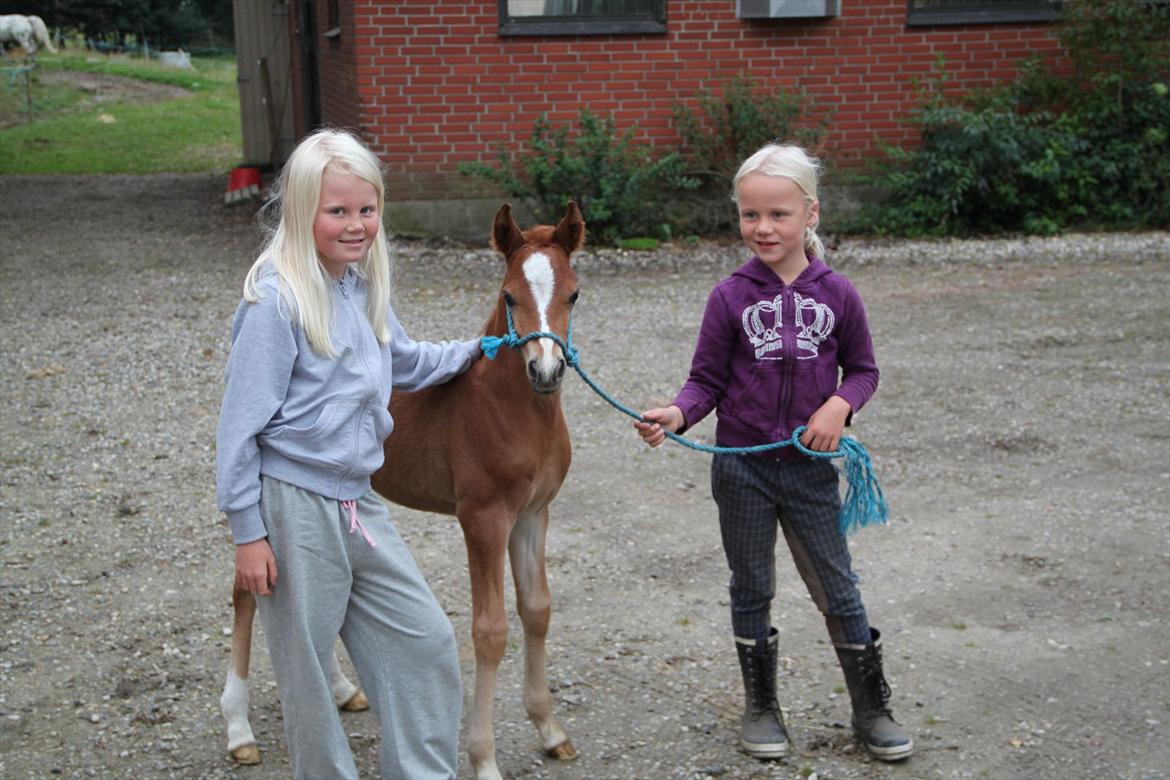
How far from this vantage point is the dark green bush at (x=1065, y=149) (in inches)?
481

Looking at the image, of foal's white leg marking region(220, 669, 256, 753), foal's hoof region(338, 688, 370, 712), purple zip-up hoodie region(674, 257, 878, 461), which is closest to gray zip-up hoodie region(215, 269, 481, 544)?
purple zip-up hoodie region(674, 257, 878, 461)

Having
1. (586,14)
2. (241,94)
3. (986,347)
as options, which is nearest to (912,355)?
(986,347)

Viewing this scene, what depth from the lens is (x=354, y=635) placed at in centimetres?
341

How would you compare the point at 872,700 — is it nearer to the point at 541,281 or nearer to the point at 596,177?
the point at 541,281

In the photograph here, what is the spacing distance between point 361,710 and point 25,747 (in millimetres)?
1052

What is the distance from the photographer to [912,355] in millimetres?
8828

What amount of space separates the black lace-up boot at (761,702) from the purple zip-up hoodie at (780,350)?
624mm

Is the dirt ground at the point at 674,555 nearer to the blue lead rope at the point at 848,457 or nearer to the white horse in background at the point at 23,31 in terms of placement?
the blue lead rope at the point at 848,457

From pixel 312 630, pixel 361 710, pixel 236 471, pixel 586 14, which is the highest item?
pixel 586 14

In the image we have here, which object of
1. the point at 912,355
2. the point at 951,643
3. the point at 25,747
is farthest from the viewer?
the point at 912,355

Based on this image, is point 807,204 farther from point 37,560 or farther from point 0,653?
point 37,560

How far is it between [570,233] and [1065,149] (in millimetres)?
9681

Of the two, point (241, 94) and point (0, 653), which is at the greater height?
point (241, 94)

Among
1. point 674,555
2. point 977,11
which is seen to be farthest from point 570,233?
point 977,11
